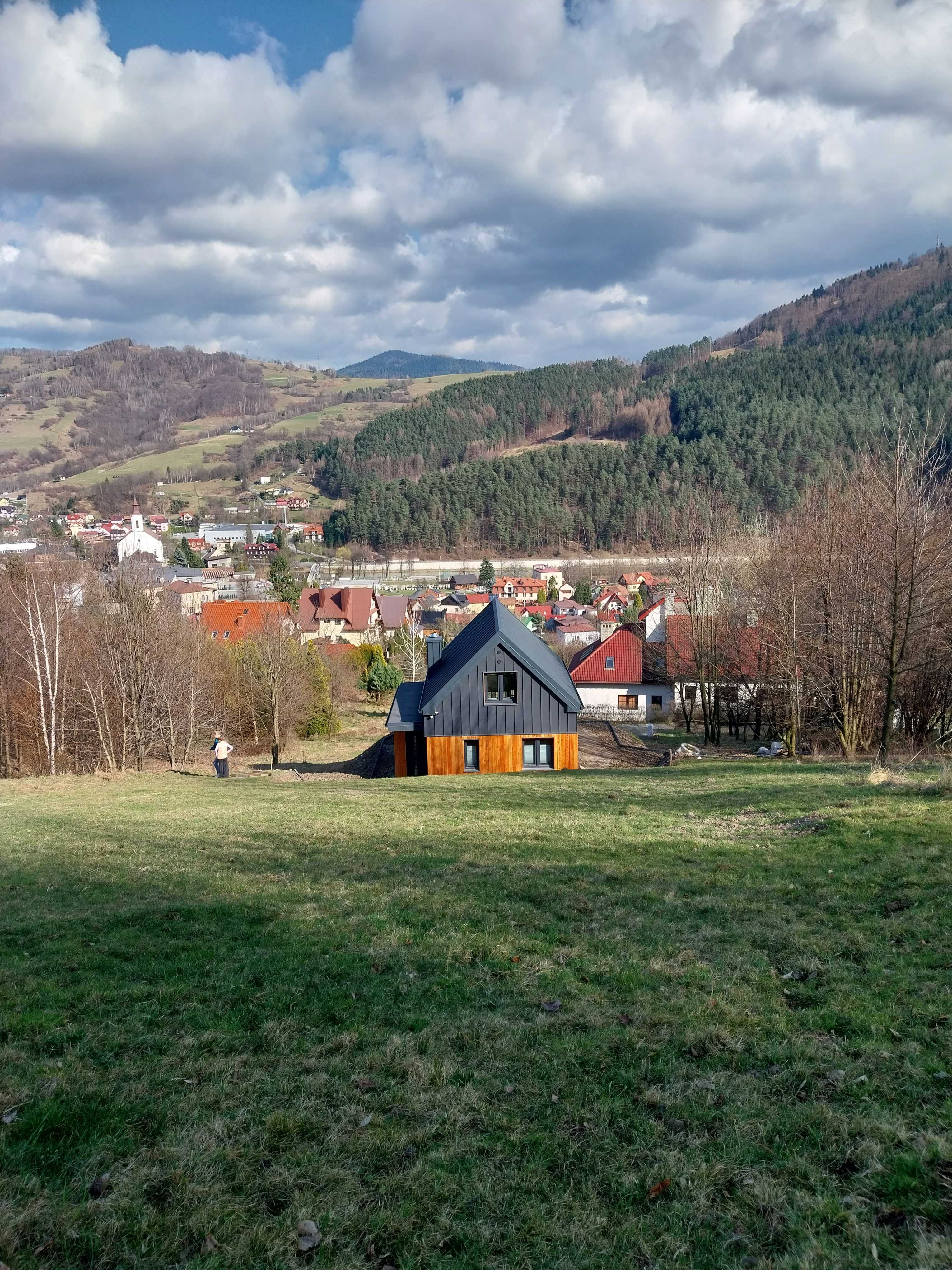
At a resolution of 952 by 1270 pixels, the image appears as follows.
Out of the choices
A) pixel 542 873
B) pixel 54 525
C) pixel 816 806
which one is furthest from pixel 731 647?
pixel 54 525

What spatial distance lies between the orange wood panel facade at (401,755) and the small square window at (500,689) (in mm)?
4249

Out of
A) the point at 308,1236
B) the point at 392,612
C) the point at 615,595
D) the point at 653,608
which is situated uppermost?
the point at 615,595

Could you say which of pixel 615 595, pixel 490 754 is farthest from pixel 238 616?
pixel 615 595

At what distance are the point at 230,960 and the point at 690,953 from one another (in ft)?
14.8

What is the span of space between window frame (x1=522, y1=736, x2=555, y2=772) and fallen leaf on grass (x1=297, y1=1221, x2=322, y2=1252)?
24.6m

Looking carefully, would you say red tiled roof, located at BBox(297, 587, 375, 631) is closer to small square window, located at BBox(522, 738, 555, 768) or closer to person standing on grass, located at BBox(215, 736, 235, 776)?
person standing on grass, located at BBox(215, 736, 235, 776)

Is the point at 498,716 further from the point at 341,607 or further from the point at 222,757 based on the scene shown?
the point at 341,607

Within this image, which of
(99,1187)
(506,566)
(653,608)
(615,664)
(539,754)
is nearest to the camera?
(99,1187)

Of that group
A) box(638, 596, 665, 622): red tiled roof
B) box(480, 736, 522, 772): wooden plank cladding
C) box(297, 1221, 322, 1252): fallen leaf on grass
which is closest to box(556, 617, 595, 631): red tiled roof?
box(638, 596, 665, 622): red tiled roof

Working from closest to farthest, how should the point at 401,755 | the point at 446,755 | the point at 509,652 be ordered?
1. the point at 509,652
2. the point at 446,755
3. the point at 401,755

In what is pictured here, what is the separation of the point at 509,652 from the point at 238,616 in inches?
1529

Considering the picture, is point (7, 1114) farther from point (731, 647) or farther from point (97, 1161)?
point (731, 647)

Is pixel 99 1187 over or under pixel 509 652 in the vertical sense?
under

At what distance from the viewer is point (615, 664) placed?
5094 cm
